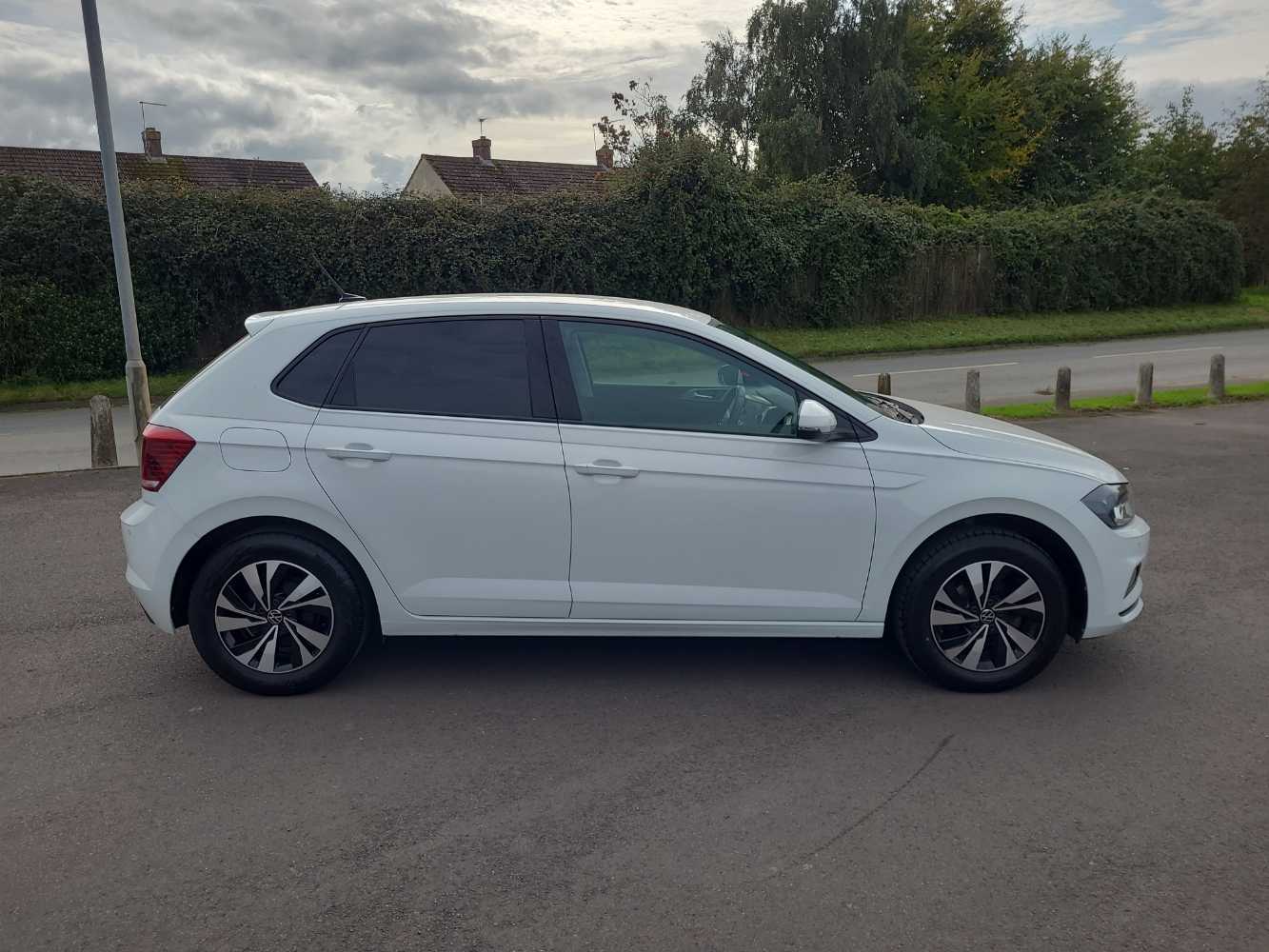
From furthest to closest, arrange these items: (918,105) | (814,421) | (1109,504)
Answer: (918,105), (1109,504), (814,421)

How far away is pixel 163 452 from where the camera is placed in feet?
15.1

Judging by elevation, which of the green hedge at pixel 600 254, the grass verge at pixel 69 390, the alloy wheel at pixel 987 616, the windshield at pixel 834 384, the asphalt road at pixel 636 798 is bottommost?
the asphalt road at pixel 636 798

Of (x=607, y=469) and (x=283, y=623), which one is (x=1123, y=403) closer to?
(x=607, y=469)

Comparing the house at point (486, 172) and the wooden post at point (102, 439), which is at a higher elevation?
the house at point (486, 172)

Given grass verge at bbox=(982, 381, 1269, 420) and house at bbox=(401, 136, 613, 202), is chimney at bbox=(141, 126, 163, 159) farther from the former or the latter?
grass verge at bbox=(982, 381, 1269, 420)

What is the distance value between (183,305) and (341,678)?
15.1 meters

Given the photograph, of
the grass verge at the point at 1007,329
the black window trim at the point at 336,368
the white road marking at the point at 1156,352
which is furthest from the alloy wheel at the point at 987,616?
the white road marking at the point at 1156,352

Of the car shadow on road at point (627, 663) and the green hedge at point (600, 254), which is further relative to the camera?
the green hedge at point (600, 254)

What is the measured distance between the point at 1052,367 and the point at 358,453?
17381 millimetres

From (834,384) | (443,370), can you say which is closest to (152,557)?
(443,370)

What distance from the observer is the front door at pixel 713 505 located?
14.8 ft

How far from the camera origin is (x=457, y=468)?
4512 millimetres

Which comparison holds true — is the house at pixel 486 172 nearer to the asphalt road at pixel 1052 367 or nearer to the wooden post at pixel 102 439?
the asphalt road at pixel 1052 367

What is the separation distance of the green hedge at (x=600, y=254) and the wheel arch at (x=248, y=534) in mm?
14596
